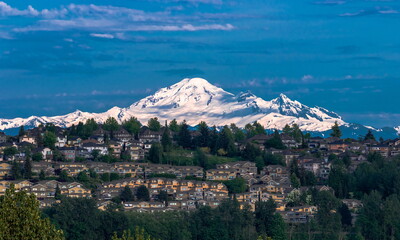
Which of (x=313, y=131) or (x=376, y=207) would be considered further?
(x=313, y=131)

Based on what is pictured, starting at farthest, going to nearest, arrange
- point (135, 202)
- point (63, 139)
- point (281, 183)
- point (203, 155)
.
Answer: point (63, 139) < point (203, 155) < point (281, 183) < point (135, 202)

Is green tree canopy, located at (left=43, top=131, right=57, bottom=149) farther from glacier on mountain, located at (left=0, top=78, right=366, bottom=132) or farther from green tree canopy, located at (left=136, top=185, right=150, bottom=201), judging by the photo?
glacier on mountain, located at (left=0, top=78, right=366, bottom=132)

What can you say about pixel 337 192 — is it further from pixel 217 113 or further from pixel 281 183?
pixel 217 113

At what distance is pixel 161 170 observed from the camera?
232ft

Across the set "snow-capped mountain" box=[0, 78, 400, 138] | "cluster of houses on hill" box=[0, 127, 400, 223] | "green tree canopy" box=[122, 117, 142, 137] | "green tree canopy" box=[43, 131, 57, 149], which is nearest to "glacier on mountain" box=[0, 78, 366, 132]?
"snow-capped mountain" box=[0, 78, 400, 138]

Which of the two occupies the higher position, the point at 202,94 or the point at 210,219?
the point at 202,94

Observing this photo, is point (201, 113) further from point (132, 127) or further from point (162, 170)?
point (162, 170)

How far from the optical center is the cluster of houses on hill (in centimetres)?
6262

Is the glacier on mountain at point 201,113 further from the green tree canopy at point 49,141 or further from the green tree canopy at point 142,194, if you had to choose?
the green tree canopy at point 142,194

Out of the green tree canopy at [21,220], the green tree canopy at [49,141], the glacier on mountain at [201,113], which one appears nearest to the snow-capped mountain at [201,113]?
the glacier on mountain at [201,113]

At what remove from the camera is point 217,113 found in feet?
616

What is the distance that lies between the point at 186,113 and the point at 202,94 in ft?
44.5

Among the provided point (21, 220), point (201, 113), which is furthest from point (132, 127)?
point (201, 113)

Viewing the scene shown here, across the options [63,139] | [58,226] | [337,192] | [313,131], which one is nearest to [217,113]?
[313,131]
